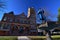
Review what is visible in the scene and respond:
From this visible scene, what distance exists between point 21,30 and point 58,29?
2065 millimetres

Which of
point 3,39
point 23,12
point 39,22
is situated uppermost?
point 23,12

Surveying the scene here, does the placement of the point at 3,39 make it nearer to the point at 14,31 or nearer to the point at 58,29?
the point at 14,31

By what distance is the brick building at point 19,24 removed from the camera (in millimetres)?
8141

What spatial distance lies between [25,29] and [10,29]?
0.84 meters

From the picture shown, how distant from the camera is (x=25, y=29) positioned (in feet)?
28.0

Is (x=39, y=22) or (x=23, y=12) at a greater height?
(x=23, y=12)

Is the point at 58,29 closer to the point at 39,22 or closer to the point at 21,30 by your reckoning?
the point at 39,22

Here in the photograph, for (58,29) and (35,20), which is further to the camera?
(35,20)

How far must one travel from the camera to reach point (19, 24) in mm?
8773


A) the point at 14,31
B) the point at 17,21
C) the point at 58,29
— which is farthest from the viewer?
the point at 17,21

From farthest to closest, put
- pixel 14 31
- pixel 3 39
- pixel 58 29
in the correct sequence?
pixel 14 31 < pixel 58 29 < pixel 3 39

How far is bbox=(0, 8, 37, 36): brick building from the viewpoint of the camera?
8141 millimetres

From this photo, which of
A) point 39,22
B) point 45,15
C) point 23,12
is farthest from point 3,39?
point 45,15

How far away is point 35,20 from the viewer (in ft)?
28.0
